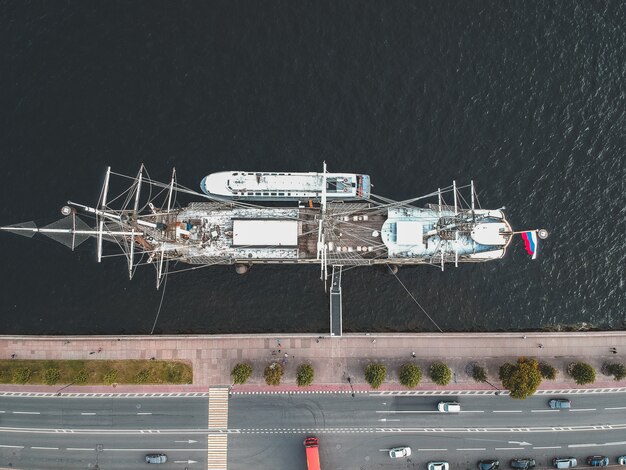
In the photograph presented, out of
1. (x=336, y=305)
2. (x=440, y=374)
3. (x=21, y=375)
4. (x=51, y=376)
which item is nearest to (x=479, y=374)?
(x=440, y=374)

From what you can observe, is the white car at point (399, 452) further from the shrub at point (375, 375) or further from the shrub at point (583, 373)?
the shrub at point (583, 373)

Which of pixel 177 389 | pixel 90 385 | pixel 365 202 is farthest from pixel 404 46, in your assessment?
pixel 90 385

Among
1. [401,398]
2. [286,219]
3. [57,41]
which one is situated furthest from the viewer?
[57,41]

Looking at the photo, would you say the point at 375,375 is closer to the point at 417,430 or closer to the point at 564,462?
the point at 417,430

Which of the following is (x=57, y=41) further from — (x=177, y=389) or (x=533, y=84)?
(x=533, y=84)

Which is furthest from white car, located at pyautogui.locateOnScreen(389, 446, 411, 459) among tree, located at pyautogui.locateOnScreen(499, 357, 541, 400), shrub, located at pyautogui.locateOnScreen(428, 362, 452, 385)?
tree, located at pyautogui.locateOnScreen(499, 357, 541, 400)

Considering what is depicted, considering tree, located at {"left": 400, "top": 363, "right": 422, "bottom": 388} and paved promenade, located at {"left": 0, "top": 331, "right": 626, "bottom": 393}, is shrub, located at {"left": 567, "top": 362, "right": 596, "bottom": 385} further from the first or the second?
tree, located at {"left": 400, "top": 363, "right": 422, "bottom": 388}
